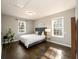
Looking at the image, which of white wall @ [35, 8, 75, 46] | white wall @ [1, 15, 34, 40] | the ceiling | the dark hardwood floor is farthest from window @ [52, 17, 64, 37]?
white wall @ [1, 15, 34, 40]

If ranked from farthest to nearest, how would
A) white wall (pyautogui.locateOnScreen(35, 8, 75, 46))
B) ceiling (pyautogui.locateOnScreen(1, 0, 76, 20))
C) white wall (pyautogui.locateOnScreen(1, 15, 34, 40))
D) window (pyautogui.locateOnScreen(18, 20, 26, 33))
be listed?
1. window (pyautogui.locateOnScreen(18, 20, 26, 33))
2. white wall (pyautogui.locateOnScreen(1, 15, 34, 40))
3. white wall (pyautogui.locateOnScreen(35, 8, 75, 46))
4. ceiling (pyautogui.locateOnScreen(1, 0, 76, 20))

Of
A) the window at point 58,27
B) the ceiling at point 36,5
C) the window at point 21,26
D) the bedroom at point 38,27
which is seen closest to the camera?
the ceiling at point 36,5

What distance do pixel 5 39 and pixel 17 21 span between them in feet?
6.76

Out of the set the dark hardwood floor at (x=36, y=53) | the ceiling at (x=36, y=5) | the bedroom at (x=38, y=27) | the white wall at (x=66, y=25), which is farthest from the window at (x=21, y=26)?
the dark hardwood floor at (x=36, y=53)

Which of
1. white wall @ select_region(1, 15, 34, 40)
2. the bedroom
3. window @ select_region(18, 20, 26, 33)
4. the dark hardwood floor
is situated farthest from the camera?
window @ select_region(18, 20, 26, 33)

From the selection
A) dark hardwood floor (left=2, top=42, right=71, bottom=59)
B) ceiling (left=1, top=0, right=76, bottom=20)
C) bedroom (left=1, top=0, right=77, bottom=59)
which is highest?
ceiling (left=1, top=0, right=76, bottom=20)

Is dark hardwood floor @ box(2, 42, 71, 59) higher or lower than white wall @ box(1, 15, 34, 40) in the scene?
lower

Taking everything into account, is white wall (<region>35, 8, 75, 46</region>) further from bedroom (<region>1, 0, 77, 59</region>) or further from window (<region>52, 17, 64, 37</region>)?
window (<region>52, 17, 64, 37</region>)

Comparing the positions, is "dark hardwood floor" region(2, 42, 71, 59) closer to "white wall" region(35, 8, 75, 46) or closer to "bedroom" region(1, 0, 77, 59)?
"bedroom" region(1, 0, 77, 59)

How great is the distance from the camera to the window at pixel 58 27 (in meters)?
4.75

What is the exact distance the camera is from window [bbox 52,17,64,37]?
4.75 metres

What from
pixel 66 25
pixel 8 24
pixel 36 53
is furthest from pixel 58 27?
pixel 8 24

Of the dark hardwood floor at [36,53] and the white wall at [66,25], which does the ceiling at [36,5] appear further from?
the dark hardwood floor at [36,53]

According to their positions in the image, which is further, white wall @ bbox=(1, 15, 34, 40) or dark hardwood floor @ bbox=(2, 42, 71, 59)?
white wall @ bbox=(1, 15, 34, 40)
